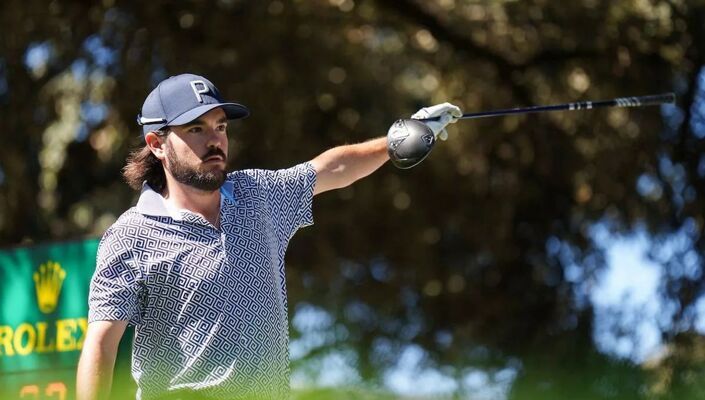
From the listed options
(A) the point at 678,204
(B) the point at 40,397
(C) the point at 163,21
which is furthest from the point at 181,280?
(A) the point at 678,204

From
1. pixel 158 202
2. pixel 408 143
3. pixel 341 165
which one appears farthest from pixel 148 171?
pixel 408 143

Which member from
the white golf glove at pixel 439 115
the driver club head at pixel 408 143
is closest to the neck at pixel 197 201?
the driver club head at pixel 408 143

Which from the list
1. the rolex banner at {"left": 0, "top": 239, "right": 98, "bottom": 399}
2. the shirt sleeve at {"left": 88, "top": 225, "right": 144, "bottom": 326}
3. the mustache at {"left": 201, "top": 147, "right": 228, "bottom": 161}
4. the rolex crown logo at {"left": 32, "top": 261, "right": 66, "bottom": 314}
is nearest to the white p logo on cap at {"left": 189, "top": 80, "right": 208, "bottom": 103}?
the mustache at {"left": 201, "top": 147, "right": 228, "bottom": 161}

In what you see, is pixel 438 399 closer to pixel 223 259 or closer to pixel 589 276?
pixel 589 276

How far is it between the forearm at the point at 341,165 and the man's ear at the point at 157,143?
66 centimetres

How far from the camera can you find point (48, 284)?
5.56 metres

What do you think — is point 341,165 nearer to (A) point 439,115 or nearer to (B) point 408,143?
(B) point 408,143

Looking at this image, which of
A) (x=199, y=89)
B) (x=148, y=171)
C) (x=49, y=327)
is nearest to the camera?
(x=199, y=89)

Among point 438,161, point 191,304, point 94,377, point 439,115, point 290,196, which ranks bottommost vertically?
point 94,377

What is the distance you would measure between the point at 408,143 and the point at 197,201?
1001 mm

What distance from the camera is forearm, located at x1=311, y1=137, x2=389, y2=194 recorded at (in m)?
5.07

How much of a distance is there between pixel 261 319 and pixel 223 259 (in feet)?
0.73

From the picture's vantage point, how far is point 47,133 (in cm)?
1108

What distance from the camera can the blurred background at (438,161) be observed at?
35.3 feet
